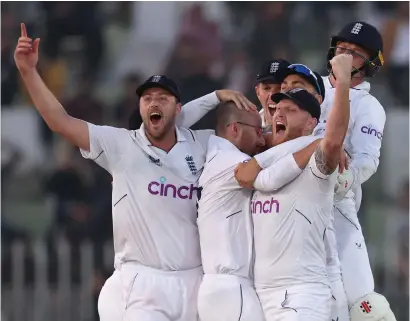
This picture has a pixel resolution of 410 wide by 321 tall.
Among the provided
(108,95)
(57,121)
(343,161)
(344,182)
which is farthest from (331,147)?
(108,95)

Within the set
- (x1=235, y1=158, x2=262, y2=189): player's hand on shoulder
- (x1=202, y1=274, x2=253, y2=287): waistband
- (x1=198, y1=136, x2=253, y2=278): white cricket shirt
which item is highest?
(x1=235, y1=158, x2=262, y2=189): player's hand on shoulder

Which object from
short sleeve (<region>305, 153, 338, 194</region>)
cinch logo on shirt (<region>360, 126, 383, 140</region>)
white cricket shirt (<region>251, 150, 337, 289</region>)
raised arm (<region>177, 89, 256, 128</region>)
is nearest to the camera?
short sleeve (<region>305, 153, 338, 194</region>)

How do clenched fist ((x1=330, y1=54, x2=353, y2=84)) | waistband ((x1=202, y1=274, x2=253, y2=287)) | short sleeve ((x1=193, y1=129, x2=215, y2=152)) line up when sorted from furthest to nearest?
short sleeve ((x1=193, y1=129, x2=215, y2=152)), waistband ((x1=202, y1=274, x2=253, y2=287)), clenched fist ((x1=330, y1=54, x2=353, y2=84))

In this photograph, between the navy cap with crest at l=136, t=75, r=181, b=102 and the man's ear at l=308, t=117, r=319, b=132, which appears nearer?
the man's ear at l=308, t=117, r=319, b=132

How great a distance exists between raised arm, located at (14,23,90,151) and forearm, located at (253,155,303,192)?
1151 millimetres

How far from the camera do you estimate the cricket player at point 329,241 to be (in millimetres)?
6730

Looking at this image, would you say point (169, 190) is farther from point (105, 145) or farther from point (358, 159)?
point (358, 159)

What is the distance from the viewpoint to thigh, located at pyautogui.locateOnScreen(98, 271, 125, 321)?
6859 millimetres

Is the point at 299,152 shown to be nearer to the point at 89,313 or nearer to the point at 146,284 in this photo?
the point at 146,284

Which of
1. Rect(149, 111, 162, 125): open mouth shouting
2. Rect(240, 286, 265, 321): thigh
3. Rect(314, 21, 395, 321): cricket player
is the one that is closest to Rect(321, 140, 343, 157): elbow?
Rect(314, 21, 395, 321): cricket player

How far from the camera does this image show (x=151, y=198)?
689 cm

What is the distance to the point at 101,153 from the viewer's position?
696 cm

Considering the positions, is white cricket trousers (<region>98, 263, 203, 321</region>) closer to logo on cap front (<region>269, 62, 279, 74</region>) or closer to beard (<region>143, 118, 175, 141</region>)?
beard (<region>143, 118, 175, 141</region>)

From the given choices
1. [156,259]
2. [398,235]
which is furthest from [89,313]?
[156,259]
